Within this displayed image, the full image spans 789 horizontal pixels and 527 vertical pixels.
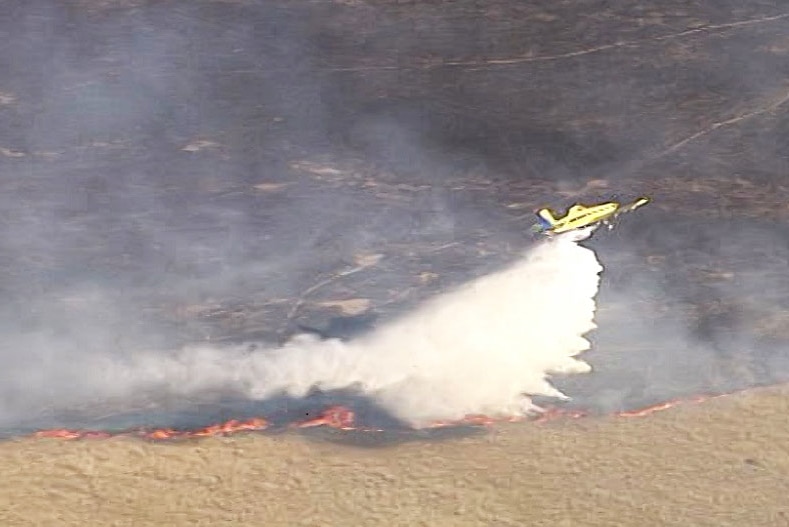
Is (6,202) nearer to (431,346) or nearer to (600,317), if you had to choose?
(431,346)

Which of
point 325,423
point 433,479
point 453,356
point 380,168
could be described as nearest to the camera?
point 433,479

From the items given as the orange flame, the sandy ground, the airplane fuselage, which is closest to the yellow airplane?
the airplane fuselage

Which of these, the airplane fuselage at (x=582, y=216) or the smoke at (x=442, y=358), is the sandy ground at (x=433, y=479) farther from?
the airplane fuselage at (x=582, y=216)

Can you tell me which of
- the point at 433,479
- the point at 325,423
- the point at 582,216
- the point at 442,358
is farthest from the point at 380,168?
the point at 433,479

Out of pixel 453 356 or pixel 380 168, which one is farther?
pixel 453 356

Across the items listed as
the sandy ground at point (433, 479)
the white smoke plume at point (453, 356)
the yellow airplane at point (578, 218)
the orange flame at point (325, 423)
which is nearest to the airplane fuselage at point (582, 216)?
the yellow airplane at point (578, 218)

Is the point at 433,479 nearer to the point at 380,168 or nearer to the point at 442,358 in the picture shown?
the point at 442,358
